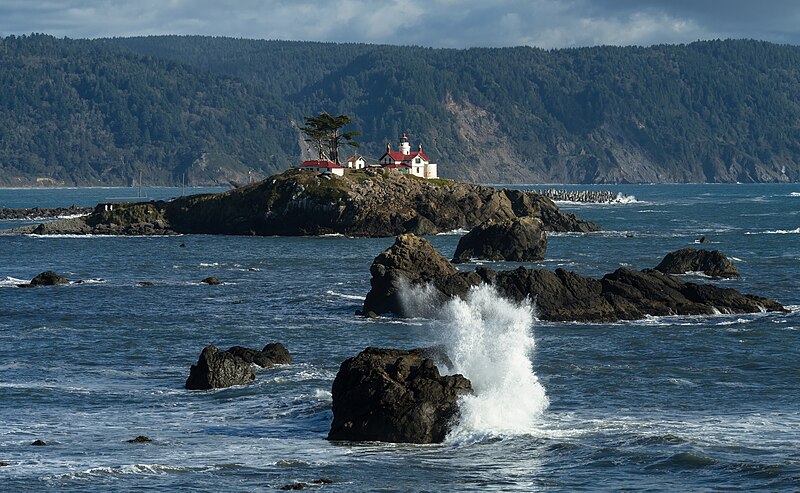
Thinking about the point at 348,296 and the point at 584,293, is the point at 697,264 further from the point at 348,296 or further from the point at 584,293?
the point at 348,296

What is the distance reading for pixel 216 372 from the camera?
42594 mm

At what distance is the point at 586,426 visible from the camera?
3625 cm

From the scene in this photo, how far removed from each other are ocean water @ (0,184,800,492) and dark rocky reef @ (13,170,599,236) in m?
55.0

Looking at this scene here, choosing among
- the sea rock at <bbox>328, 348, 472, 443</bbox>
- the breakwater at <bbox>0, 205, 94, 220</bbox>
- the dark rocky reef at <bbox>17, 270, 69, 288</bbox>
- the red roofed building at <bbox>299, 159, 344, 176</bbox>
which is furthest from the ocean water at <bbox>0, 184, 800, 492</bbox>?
the breakwater at <bbox>0, 205, 94, 220</bbox>

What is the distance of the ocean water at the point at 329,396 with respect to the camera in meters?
31.1

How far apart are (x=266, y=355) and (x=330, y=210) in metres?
87.3

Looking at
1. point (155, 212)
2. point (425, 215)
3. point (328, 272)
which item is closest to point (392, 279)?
point (328, 272)

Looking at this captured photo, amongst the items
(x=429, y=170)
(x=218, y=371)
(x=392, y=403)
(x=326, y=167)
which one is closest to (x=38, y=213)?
(x=429, y=170)

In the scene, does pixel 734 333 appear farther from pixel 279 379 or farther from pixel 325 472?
pixel 325 472

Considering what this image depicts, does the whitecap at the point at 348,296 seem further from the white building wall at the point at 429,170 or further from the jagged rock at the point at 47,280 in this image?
the white building wall at the point at 429,170

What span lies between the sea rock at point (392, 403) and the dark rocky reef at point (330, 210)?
9641 cm

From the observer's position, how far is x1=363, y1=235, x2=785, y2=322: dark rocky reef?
6034cm

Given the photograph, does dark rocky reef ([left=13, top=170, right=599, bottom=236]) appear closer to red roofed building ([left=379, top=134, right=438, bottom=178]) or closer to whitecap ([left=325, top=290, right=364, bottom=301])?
red roofed building ([left=379, top=134, right=438, bottom=178])

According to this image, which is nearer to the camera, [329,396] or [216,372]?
[329,396]
